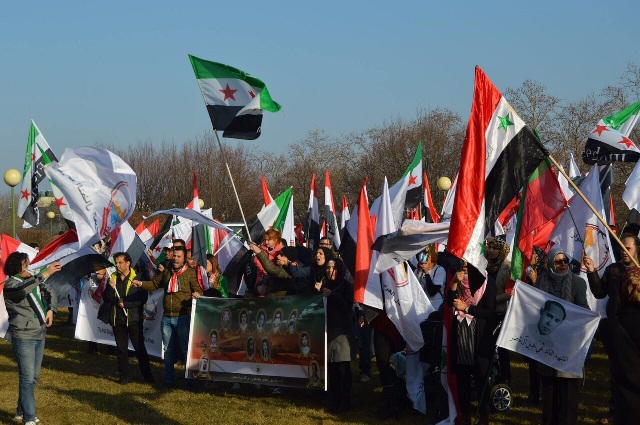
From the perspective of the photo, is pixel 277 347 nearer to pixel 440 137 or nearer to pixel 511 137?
pixel 511 137

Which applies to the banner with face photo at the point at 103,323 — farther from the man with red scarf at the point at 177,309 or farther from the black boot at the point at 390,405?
the black boot at the point at 390,405

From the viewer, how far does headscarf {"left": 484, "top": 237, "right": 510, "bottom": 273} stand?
8.89 m

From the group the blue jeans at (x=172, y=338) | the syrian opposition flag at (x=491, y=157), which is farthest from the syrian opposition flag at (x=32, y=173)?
the syrian opposition flag at (x=491, y=157)

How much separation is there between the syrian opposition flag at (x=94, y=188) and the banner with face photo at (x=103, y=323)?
3.42 m

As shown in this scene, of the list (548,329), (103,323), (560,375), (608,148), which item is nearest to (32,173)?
(103,323)

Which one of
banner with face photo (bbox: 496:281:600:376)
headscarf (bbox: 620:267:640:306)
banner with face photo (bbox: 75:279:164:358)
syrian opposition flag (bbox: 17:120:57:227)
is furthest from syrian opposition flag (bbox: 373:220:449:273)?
syrian opposition flag (bbox: 17:120:57:227)

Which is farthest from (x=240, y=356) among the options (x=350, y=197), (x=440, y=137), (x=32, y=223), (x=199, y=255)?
(x=350, y=197)

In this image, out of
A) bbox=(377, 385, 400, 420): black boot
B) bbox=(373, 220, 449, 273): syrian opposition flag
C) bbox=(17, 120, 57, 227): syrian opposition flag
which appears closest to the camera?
bbox=(373, 220, 449, 273): syrian opposition flag

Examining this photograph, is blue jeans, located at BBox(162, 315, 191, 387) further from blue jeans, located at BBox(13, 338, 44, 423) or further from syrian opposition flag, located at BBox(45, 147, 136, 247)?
blue jeans, located at BBox(13, 338, 44, 423)

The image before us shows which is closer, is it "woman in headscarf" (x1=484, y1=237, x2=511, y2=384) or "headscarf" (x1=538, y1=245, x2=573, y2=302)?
"headscarf" (x1=538, y1=245, x2=573, y2=302)

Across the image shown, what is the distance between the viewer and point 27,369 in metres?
9.70

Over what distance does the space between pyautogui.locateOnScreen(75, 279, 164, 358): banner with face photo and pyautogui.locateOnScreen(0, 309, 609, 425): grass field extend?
1.89 feet

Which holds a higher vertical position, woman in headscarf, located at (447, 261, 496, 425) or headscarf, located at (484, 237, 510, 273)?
headscarf, located at (484, 237, 510, 273)

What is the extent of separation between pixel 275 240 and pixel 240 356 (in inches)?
67.2
